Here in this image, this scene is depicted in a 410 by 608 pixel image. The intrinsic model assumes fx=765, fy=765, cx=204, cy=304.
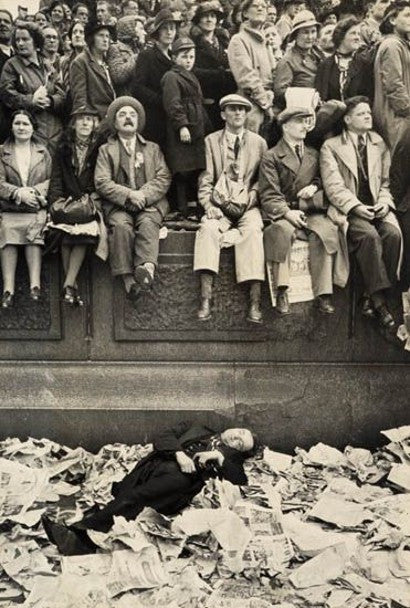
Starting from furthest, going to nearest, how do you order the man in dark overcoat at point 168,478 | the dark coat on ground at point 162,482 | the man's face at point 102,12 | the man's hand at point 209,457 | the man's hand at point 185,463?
1. the man's face at point 102,12
2. the man's hand at point 209,457
3. the man's hand at point 185,463
4. the dark coat on ground at point 162,482
5. the man in dark overcoat at point 168,478


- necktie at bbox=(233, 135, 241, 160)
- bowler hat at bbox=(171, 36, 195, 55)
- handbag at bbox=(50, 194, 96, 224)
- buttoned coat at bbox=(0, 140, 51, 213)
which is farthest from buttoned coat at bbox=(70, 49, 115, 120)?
necktie at bbox=(233, 135, 241, 160)

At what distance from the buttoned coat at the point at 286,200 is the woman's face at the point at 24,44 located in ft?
5.81

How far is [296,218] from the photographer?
17.2ft

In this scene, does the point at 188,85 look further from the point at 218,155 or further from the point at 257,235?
the point at 257,235

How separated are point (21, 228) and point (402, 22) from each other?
294 cm

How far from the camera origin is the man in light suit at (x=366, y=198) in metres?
5.21

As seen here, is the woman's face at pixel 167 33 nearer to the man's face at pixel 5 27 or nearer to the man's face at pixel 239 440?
the man's face at pixel 5 27

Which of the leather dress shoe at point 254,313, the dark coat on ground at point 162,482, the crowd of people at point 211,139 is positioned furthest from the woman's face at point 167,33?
the dark coat on ground at point 162,482

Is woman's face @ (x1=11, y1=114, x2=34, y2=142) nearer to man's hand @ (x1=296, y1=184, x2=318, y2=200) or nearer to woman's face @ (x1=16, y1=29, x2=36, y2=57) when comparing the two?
woman's face @ (x1=16, y1=29, x2=36, y2=57)

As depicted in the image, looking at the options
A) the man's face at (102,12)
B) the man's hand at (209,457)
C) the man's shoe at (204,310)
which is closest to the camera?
the man's hand at (209,457)

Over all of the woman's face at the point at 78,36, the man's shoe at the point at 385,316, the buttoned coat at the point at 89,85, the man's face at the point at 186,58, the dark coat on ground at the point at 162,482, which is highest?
the woman's face at the point at 78,36

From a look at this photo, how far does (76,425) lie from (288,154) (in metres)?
2.45

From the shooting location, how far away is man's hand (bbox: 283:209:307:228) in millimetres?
5230

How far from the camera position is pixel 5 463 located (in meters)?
5.10
